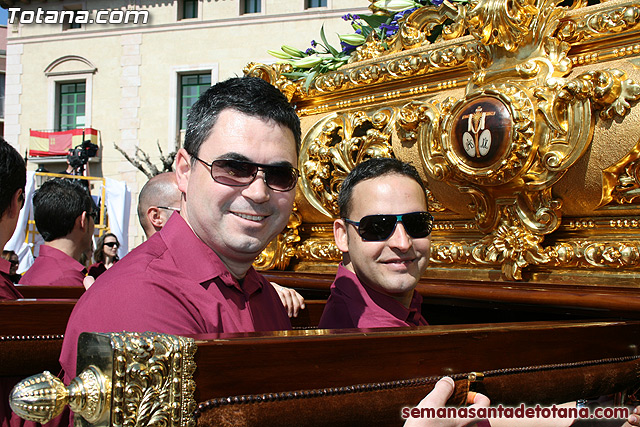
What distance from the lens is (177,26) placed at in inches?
699

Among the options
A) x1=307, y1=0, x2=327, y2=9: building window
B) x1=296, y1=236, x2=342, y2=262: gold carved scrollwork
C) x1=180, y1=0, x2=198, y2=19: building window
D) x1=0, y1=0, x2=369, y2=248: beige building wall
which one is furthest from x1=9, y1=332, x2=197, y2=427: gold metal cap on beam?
x1=180, y1=0, x2=198, y2=19: building window

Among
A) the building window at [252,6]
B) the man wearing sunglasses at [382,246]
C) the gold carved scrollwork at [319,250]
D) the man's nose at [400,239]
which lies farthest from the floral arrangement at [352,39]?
the building window at [252,6]

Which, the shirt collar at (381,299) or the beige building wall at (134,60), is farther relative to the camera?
the beige building wall at (134,60)

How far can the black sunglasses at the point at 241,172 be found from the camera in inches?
48.4

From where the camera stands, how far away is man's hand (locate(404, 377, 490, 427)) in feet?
3.11

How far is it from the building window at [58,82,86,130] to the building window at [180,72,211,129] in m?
3.28

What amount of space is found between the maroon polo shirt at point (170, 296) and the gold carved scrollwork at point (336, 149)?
111cm

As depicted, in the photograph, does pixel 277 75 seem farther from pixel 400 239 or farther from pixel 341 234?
pixel 400 239

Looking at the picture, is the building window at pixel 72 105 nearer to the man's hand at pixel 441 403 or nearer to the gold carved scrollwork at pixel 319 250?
the gold carved scrollwork at pixel 319 250

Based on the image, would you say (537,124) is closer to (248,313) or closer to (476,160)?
(476,160)

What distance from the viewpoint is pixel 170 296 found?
1106mm

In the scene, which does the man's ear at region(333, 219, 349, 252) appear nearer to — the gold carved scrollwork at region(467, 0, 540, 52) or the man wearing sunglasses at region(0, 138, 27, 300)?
the gold carved scrollwork at region(467, 0, 540, 52)

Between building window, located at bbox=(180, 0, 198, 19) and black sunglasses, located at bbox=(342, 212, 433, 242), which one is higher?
building window, located at bbox=(180, 0, 198, 19)

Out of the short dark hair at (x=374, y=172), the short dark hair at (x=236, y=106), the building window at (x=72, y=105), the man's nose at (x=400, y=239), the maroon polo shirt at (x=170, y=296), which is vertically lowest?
the maroon polo shirt at (x=170, y=296)
